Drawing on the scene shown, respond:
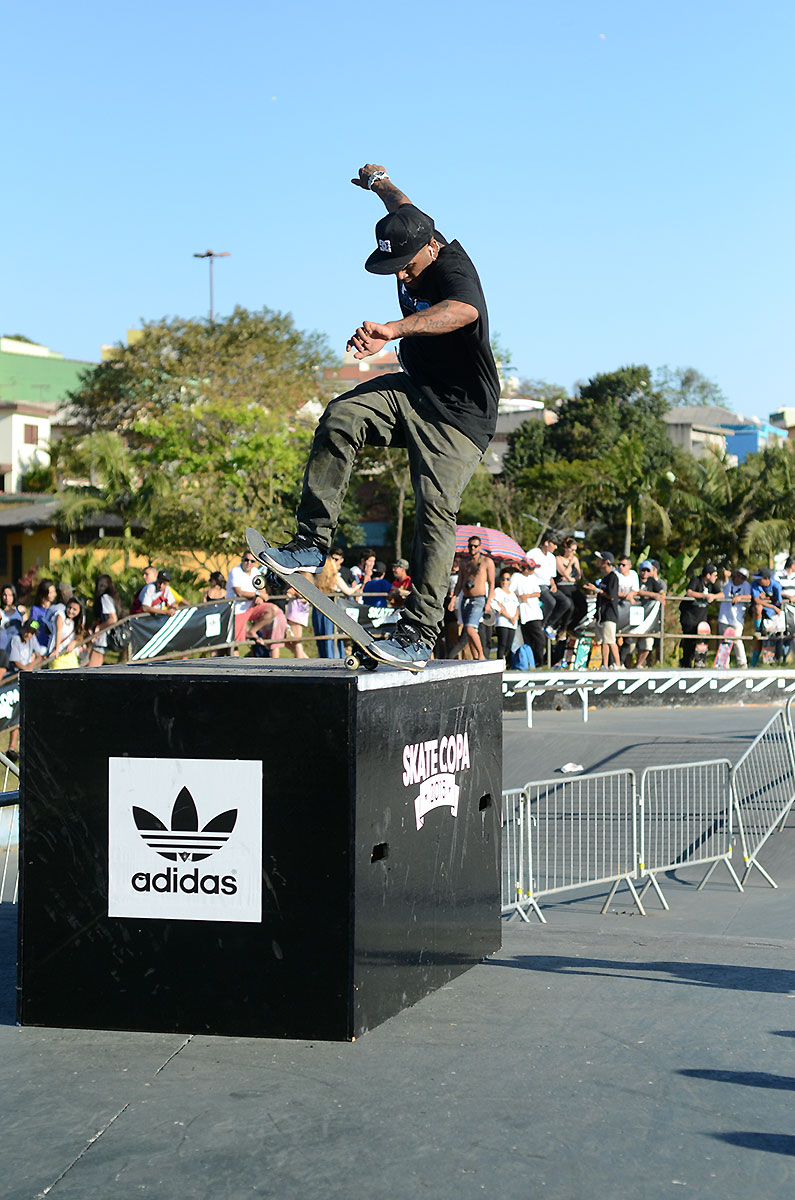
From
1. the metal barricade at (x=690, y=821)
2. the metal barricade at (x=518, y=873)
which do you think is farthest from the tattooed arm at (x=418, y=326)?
the metal barricade at (x=690, y=821)

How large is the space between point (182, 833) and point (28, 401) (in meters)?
73.0

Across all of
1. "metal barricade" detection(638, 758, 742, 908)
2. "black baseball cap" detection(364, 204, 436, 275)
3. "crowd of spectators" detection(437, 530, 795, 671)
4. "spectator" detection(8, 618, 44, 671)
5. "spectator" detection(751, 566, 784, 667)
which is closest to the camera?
"black baseball cap" detection(364, 204, 436, 275)

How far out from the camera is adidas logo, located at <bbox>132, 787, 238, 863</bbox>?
12.6 feet

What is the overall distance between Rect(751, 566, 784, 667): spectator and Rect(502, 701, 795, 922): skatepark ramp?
9239mm

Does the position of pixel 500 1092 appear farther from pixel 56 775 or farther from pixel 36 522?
pixel 36 522

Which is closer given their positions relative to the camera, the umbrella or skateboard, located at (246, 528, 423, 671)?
skateboard, located at (246, 528, 423, 671)

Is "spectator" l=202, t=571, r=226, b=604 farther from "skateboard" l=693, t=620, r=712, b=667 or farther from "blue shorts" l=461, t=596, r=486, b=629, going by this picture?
"skateboard" l=693, t=620, r=712, b=667

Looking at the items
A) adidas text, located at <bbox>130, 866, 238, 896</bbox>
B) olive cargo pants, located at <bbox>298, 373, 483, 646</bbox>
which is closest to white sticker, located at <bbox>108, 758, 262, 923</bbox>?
adidas text, located at <bbox>130, 866, 238, 896</bbox>

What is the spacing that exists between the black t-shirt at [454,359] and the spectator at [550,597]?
39.7 ft

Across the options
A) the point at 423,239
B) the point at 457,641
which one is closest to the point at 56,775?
the point at 423,239

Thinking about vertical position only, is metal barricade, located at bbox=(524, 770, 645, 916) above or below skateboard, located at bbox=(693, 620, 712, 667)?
below

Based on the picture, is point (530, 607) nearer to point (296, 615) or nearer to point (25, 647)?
point (296, 615)

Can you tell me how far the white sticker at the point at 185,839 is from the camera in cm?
379

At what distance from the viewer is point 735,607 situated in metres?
19.1
